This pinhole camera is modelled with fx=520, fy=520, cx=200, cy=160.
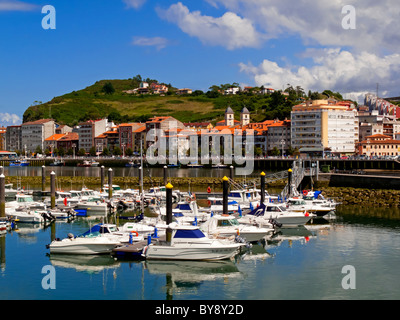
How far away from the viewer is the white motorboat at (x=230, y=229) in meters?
32.7

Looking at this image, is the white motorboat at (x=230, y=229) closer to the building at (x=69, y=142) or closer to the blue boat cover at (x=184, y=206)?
the blue boat cover at (x=184, y=206)

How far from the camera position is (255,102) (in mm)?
199250

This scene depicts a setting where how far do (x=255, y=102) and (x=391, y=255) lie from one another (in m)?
171

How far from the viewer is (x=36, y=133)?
194375 mm

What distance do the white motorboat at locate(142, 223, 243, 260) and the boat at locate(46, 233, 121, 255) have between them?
2710mm

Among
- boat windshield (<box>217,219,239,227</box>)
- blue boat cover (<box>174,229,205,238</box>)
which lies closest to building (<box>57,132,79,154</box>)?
boat windshield (<box>217,219,239,227</box>)

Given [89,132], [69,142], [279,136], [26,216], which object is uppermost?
[89,132]

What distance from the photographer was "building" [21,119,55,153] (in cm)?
19225

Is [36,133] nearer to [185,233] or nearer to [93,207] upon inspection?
[93,207]

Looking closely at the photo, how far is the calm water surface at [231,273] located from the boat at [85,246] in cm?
44

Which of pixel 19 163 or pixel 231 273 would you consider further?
pixel 19 163

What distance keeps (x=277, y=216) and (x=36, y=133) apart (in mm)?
169187

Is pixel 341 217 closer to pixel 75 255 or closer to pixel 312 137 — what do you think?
pixel 75 255

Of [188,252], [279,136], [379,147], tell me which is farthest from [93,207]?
[279,136]
